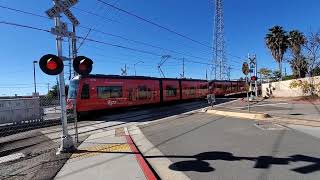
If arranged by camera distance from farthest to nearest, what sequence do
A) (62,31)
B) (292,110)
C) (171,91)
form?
1. (171,91)
2. (292,110)
3. (62,31)

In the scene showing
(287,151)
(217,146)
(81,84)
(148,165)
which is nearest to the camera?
(148,165)

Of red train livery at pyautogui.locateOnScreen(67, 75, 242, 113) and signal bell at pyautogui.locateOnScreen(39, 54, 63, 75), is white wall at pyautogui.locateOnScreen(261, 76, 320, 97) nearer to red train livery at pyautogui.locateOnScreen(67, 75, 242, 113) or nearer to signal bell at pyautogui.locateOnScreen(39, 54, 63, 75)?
red train livery at pyautogui.locateOnScreen(67, 75, 242, 113)

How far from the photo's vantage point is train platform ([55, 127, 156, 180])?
23.0 feet

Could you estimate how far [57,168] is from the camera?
25.7 ft

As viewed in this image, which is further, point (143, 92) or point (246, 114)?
point (143, 92)

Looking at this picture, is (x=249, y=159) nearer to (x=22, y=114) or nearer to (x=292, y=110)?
(x=292, y=110)

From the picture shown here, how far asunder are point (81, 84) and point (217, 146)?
14696 mm

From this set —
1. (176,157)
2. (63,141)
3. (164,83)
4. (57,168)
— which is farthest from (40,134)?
(164,83)

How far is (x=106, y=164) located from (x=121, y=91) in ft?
60.1

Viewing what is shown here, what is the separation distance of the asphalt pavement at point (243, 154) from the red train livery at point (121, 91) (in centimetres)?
855

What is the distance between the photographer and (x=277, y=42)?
60.1m

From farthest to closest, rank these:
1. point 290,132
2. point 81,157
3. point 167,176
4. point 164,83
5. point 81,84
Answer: point 164,83 → point 81,84 → point 290,132 → point 81,157 → point 167,176

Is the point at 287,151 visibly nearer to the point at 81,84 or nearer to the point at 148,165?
the point at 148,165

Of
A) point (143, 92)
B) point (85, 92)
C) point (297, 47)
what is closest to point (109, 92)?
point (85, 92)
